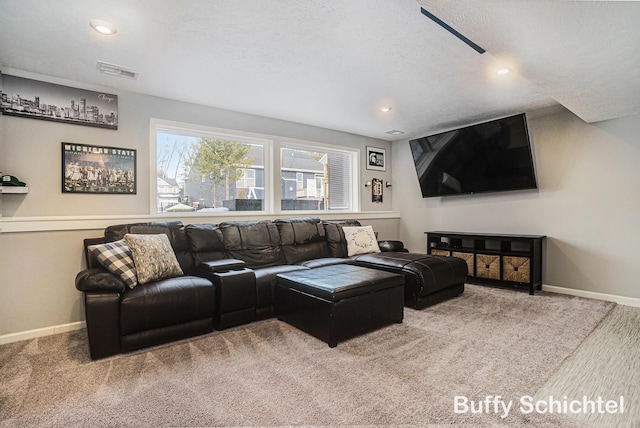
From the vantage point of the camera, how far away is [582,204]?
12.9ft

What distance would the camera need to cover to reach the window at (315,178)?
4.80m

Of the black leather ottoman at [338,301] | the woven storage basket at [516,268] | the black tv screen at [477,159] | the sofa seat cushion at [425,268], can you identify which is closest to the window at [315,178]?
the black tv screen at [477,159]

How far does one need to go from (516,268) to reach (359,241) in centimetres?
203

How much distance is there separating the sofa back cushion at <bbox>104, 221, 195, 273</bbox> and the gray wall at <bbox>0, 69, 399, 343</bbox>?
31cm

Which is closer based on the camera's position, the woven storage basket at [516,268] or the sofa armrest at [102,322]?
the sofa armrest at [102,322]

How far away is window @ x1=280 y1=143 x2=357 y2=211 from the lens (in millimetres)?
4805

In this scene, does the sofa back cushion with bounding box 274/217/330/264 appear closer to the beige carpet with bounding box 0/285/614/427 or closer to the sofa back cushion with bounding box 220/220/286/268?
the sofa back cushion with bounding box 220/220/286/268

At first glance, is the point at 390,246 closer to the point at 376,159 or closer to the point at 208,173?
the point at 376,159

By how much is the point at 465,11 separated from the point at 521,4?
0.87 ft

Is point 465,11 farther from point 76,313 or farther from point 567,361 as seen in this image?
point 76,313

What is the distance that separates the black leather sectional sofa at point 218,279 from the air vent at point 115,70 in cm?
142

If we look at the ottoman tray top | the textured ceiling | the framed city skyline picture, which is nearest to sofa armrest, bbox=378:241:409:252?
the ottoman tray top

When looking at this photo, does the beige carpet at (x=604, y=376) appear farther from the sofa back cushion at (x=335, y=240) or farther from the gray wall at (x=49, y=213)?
the gray wall at (x=49, y=213)

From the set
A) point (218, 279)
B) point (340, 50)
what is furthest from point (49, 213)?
point (340, 50)
